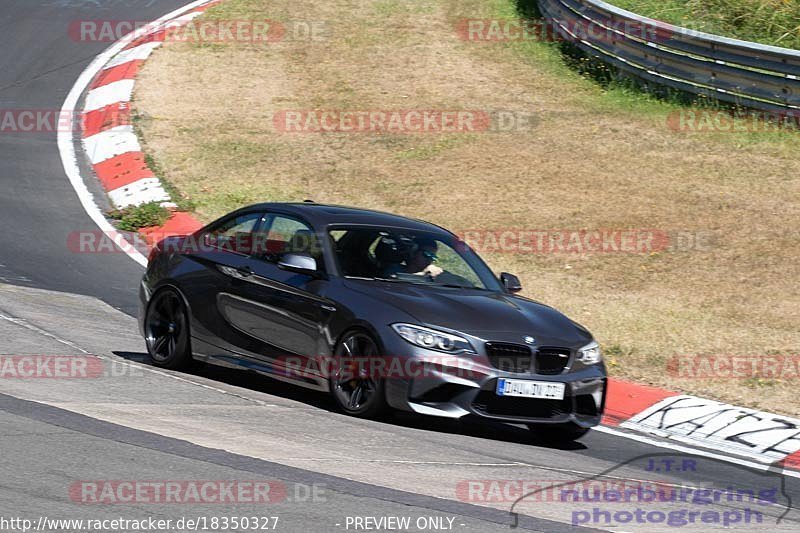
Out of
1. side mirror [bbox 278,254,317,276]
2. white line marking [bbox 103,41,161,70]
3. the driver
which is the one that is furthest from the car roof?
white line marking [bbox 103,41,161,70]

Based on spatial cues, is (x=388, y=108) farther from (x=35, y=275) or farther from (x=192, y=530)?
(x=192, y=530)

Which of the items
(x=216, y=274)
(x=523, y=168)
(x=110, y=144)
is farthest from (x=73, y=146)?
(x=216, y=274)

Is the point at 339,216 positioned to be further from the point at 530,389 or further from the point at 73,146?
the point at 73,146

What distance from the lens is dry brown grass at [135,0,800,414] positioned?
12.4 m

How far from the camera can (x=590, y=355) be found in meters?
8.67

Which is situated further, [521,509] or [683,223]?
[683,223]

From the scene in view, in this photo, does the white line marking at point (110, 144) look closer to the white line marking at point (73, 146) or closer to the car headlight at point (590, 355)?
the white line marking at point (73, 146)

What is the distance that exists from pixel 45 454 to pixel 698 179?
11414 mm

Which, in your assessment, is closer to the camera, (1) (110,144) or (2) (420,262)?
(2) (420,262)

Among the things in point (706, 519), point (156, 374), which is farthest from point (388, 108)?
point (706, 519)

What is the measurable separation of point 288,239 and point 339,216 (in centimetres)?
43

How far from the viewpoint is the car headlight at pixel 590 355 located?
28.1 feet

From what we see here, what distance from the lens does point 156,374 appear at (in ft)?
30.4

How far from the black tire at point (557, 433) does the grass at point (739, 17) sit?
479 inches
